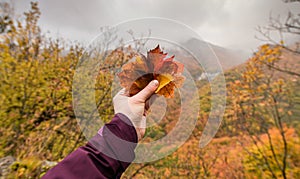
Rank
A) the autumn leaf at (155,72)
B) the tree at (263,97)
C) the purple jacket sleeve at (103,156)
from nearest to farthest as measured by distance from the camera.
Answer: the purple jacket sleeve at (103,156) → the autumn leaf at (155,72) → the tree at (263,97)

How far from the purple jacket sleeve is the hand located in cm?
6

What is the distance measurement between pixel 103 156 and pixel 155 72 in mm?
366

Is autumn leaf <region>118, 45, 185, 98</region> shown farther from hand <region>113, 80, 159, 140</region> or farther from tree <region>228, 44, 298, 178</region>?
tree <region>228, 44, 298, 178</region>

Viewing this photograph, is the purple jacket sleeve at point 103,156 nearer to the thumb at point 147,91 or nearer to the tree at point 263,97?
the thumb at point 147,91

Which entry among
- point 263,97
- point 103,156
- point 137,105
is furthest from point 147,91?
point 263,97

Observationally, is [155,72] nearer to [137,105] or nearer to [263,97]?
[137,105]

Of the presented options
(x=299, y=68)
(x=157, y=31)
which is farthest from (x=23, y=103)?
(x=299, y=68)

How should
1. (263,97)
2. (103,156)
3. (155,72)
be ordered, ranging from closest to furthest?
(103,156) < (155,72) < (263,97)

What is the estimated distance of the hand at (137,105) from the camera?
76 centimetres

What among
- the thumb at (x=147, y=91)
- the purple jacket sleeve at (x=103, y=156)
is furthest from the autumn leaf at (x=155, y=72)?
the purple jacket sleeve at (x=103, y=156)

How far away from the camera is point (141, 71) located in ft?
2.59

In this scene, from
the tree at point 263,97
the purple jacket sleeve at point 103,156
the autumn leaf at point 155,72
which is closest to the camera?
the purple jacket sleeve at point 103,156

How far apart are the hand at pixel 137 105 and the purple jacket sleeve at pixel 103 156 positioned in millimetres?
64

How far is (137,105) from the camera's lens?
801 millimetres
